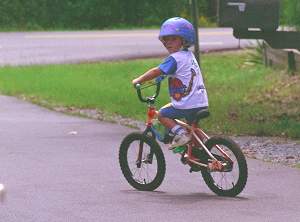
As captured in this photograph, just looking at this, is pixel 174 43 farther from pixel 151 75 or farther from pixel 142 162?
pixel 142 162

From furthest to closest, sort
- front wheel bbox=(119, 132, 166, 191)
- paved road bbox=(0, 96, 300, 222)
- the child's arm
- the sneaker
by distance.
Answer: front wheel bbox=(119, 132, 166, 191), the sneaker, the child's arm, paved road bbox=(0, 96, 300, 222)

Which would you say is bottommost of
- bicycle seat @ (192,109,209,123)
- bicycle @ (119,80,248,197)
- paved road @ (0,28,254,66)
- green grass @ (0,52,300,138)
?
paved road @ (0,28,254,66)

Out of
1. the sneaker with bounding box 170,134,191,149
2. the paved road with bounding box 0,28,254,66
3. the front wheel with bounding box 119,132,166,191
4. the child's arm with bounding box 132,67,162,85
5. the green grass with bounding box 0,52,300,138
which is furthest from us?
the paved road with bounding box 0,28,254,66

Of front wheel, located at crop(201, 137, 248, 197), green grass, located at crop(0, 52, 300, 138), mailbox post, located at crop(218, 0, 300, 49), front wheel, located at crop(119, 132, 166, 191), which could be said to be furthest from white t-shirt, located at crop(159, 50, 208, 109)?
mailbox post, located at crop(218, 0, 300, 49)

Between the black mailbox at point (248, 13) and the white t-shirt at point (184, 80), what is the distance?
6.02 m

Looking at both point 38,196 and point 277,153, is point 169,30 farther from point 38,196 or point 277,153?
point 277,153

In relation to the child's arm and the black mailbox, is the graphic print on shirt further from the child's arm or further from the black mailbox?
the black mailbox

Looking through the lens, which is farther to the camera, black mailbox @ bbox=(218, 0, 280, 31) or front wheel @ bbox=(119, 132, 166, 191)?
black mailbox @ bbox=(218, 0, 280, 31)

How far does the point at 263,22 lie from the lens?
1407 cm

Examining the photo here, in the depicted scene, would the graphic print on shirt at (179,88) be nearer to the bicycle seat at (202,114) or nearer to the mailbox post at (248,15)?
the bicycle seat at (202,114)

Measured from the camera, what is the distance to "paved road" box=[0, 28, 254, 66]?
2333cm

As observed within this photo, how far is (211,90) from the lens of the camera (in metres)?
16.9

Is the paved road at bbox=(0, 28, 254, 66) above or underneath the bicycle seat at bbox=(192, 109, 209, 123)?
underneath

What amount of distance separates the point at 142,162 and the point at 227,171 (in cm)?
91
